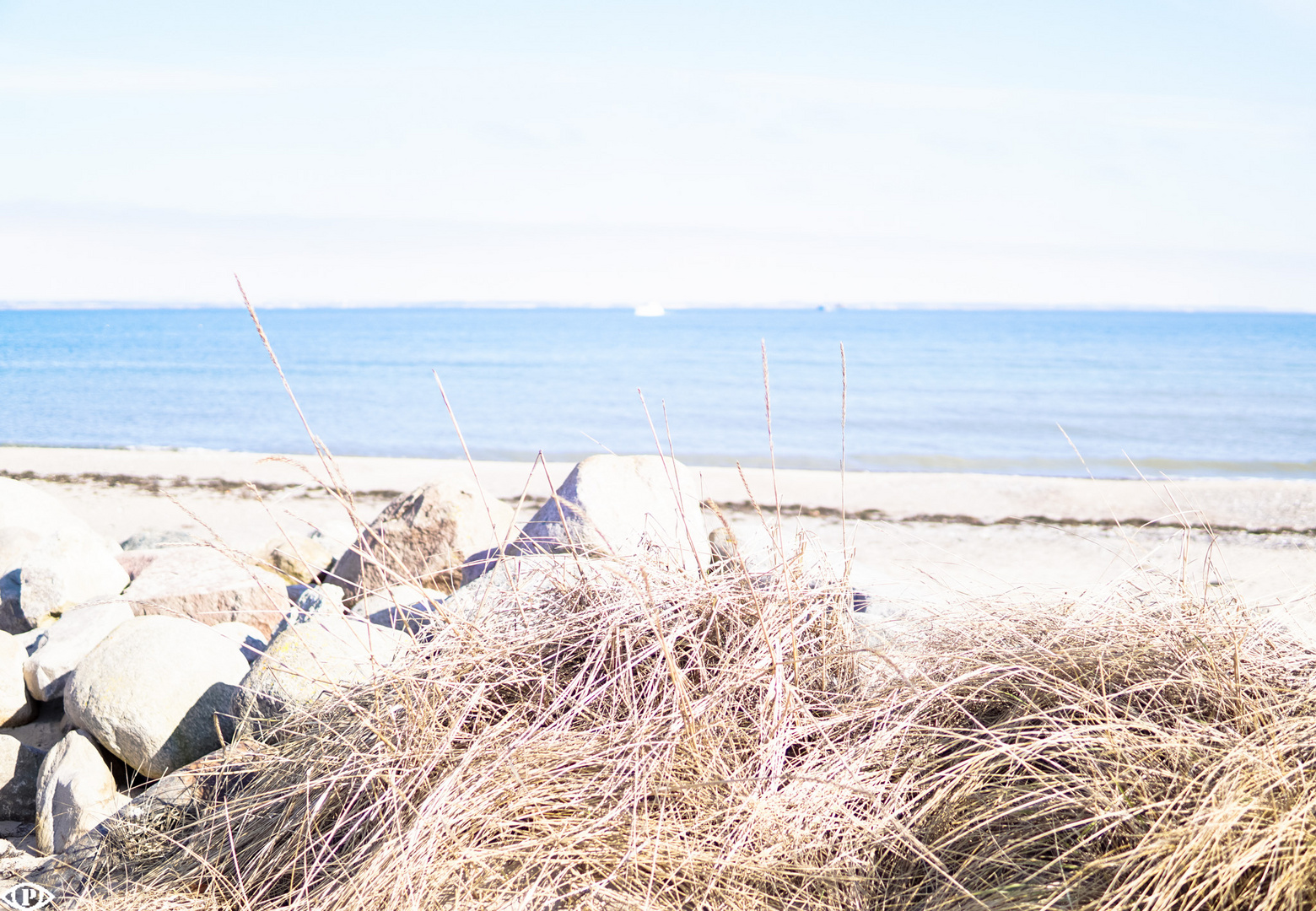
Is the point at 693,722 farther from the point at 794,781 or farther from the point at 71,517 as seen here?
the point at 71,517

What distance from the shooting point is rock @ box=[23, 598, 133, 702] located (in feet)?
13.9

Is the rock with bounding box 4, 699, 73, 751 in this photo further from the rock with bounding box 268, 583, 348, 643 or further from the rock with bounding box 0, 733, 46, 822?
the rock with bounding box 268, 583, 348, 643

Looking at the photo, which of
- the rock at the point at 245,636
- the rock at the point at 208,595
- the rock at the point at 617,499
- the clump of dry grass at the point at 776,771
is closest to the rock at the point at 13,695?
the rock at the point at 208,595

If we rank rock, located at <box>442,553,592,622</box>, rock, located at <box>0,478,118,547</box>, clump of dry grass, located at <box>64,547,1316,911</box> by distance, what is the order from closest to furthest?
clump of dry grass, located at <box>64,547,1316,911</box> < rock, located at <box>442,553,592,622</box> < rock, located at <box>0,478,118,547</box>

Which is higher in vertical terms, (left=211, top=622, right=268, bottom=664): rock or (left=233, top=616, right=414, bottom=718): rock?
(left=233, top=616, right=414, bottom=718): rock

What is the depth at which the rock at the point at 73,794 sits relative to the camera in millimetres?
3270

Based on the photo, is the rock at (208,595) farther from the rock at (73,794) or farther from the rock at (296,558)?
the rock at (73,794)

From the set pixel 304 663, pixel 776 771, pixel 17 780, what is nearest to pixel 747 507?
pixel 304 663

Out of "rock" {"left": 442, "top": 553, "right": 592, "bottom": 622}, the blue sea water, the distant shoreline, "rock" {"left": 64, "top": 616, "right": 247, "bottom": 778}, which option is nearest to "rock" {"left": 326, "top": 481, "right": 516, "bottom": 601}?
the blue sea water

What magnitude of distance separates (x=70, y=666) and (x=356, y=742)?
8.28 feet

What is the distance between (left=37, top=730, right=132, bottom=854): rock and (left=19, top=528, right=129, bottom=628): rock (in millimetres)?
2092

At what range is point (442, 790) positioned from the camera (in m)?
2.20

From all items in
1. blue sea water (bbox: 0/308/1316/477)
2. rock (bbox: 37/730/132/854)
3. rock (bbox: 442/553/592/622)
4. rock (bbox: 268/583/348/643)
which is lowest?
blue sea water (bbox: 0/308/1316/477)

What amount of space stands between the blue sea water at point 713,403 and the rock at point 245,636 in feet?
5.99
